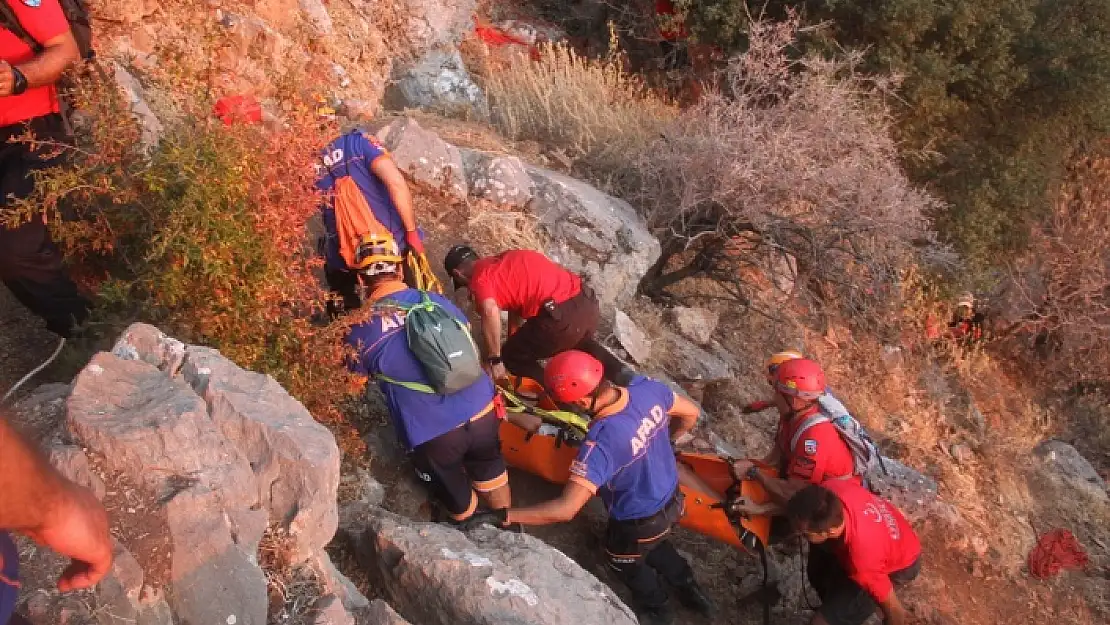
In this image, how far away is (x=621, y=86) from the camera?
807 centimetres

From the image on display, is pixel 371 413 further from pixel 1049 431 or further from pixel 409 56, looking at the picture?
pixel 1049 431

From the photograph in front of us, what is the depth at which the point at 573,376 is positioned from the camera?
11.6 feet

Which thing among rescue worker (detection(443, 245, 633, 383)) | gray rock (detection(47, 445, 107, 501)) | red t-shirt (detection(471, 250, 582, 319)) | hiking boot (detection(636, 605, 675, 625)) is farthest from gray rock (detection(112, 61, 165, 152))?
hiking boot (detection(636, 605, 675, 625))

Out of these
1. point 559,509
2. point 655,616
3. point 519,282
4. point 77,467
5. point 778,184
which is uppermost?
point 77,467

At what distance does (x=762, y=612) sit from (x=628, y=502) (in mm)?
1569

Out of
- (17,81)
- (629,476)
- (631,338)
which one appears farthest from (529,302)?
(17,81)

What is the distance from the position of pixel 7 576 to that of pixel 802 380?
12.0 ft

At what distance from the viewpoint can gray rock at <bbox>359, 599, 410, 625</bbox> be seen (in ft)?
7.57

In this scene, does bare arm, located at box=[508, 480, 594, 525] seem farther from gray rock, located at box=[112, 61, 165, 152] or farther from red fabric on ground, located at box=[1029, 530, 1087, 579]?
red fabric on ground, located at box=[1029, 530, 1087, 579]

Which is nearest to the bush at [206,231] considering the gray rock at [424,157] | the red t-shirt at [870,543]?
the gray rock at [424,157]

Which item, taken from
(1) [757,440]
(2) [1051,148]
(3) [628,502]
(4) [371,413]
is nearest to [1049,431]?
(2) [1051,148]

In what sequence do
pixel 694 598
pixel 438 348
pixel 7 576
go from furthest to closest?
pixel 694 598 → pixel 438 348 → pixel 7 576

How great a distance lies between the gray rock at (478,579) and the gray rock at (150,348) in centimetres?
96

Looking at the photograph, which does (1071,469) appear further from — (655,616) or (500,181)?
(500,181)
